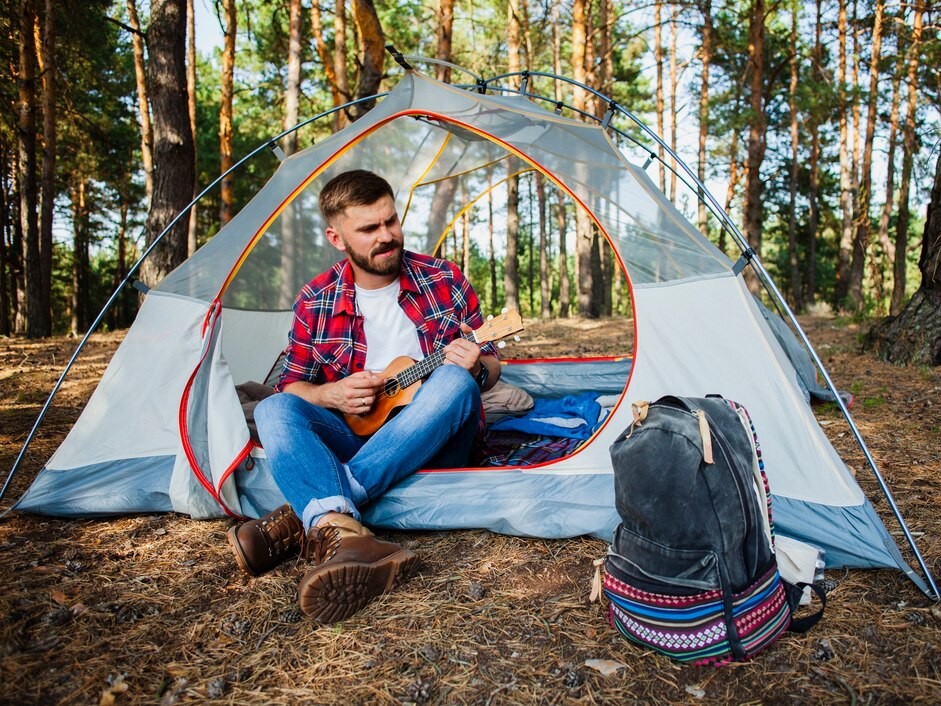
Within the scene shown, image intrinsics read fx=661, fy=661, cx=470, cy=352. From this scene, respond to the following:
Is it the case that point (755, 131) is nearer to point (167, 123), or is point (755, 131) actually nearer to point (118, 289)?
point (167, 123)

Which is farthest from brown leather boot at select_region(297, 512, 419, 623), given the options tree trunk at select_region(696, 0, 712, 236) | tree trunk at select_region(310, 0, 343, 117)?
tree trunk at select_region(696, 0, 712, 236)

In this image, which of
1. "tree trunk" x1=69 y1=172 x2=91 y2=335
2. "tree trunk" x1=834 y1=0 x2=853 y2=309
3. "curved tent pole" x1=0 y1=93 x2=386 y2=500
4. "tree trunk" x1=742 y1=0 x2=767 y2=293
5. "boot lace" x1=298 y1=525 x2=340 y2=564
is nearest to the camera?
"boot lace" x1=298 y1=525 x2=340 y2=564

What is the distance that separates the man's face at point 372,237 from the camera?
8.02ft

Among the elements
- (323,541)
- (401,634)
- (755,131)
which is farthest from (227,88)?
(401,634)

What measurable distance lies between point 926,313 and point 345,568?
458 centimetres

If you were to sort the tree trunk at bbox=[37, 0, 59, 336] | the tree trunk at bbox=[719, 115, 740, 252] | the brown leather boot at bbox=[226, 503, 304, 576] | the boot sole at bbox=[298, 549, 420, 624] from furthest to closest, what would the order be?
the tree trunk at bbox=[719, 115, 740, 252]
the tree trunk at bbox=[37, 0, 59, 336]
the brown leather boot at bbox=[226, 503, 304, 576]
the boot sole at bbox=[298, 549, 420, 624]

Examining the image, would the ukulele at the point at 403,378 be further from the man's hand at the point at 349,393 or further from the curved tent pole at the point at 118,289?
the curved tent pole at the point at 118,289

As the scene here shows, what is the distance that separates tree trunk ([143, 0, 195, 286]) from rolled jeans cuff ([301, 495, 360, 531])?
10.5 feet

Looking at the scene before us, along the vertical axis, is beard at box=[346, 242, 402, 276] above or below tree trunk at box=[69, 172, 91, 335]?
below

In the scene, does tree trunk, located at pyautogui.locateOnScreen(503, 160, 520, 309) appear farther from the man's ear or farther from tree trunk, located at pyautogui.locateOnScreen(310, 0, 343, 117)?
the man's ear

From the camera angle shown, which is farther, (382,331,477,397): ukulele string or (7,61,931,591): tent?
(382,331,477,397): ukulele string

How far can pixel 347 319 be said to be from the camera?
2596mm

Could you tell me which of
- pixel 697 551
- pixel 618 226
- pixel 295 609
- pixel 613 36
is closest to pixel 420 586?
pixel 295 609

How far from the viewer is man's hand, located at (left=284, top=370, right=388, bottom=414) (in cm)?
237
